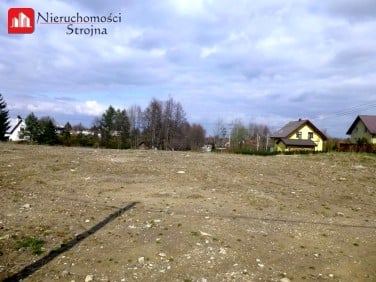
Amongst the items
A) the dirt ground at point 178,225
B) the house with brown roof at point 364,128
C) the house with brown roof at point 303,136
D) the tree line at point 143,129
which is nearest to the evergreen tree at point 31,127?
the tree line at point 143,129

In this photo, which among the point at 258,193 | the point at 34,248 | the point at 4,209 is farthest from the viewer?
the point at 258,193

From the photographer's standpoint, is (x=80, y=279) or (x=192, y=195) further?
(x=192, y=195)

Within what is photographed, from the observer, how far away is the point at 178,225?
5.75 metres

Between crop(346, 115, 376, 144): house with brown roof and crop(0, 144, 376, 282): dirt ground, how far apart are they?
36.7 m

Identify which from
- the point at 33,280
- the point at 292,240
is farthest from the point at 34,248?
the point at 292,240

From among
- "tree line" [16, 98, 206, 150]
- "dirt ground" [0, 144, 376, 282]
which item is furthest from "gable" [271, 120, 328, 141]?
"dirt ground" [0, 144, 376, 282]

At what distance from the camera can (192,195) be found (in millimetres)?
7750

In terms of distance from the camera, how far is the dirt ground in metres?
4.38

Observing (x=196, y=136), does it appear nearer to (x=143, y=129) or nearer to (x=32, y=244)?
(x=143, y=129)

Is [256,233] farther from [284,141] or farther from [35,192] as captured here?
[284,141]

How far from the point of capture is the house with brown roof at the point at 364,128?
1697 inches

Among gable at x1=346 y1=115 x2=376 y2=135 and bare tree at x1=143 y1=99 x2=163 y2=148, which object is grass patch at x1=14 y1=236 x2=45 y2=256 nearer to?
gable at x1=346 y1=115 x2=376 y2=135

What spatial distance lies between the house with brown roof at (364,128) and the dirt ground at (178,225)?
36744 mm

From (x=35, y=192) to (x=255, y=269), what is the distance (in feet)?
16.3
